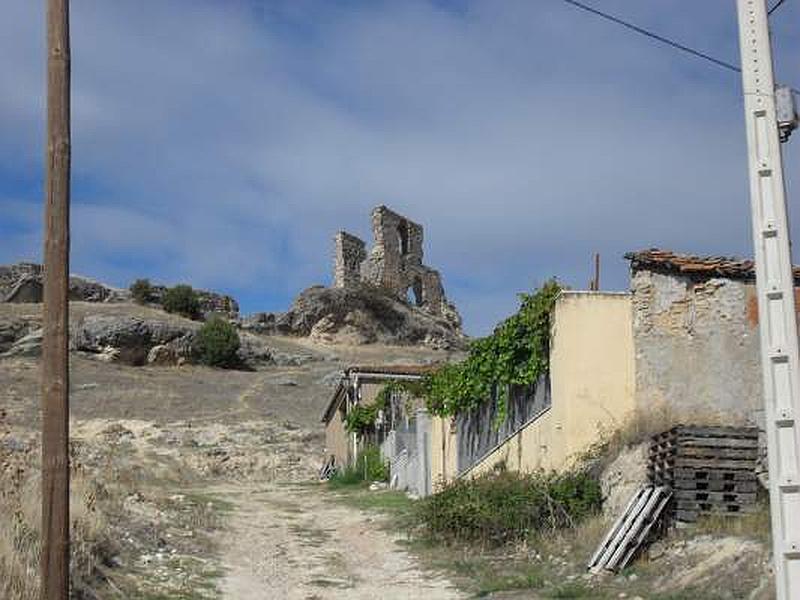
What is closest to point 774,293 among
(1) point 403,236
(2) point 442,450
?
(2) point 442,450

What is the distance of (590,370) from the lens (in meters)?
14.2

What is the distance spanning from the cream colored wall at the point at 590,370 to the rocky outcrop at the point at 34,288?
163ft

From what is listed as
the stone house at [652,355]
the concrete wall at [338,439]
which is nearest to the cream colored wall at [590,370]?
the stone house at [652,355]

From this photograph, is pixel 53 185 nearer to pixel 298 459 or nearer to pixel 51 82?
pixel 51 82

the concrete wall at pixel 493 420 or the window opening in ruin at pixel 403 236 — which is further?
the window opening in ruin at pixel 403 236

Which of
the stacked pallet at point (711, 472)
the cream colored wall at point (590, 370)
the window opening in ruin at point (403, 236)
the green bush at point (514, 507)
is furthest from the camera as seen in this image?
the window opening in ruin at point (403, 236)

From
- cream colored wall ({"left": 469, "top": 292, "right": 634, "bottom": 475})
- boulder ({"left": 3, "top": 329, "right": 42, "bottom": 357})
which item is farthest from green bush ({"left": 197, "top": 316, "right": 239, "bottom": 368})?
cream colored wall ({"left": 469, "top": 292, "right": 634, "bottom": 475})

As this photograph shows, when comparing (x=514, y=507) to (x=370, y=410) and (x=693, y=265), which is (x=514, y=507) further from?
(x=370, y=410)

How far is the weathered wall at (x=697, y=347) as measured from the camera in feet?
43.9

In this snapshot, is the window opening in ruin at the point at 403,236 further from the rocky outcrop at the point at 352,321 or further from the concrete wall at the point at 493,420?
the concrete wall at the point at 493,420

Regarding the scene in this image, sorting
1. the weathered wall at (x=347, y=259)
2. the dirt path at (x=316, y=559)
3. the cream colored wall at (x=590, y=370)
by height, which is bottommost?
the dirt path at (x=316, y=559)

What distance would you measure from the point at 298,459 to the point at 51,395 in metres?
27.2

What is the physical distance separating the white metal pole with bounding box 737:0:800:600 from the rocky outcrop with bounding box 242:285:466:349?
171 ft

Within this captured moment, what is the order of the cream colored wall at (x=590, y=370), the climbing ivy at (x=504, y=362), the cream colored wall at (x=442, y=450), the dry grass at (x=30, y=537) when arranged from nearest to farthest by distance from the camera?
1. the dry grass at (x=30, y=537)
2. the cream colored wall at (x=590, y=370)
3. the climbing ivy at (x=504, y=362)
4. the cream colored wall at (x=442, y=450)
